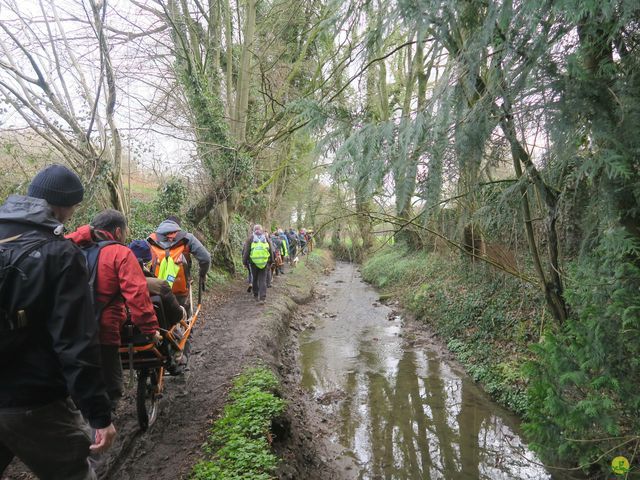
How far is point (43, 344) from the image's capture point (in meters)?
1.85

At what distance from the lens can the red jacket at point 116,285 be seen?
304 cm

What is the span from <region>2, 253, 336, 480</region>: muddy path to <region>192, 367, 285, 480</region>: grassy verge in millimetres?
170

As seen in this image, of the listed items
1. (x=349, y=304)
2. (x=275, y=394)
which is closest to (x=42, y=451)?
(x=275, y=394)

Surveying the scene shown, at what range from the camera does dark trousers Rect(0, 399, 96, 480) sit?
180cm

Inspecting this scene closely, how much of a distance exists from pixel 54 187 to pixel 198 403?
368 centimetres

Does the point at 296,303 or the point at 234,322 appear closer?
the point at 234,322

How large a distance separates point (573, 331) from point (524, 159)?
162cm

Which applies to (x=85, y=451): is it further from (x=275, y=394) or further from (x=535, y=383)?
(x=535, y=383)

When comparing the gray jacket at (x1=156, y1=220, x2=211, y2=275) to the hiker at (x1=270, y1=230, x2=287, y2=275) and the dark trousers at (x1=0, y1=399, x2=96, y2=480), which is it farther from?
the hiker at (x1=270, y1=230, x2=287, y2=275)

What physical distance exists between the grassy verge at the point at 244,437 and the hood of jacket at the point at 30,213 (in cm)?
248

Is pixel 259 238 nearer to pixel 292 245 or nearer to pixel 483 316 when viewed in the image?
pixel 483 316

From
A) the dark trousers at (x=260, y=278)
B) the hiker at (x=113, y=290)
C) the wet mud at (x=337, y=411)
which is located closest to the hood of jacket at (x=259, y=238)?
the dark trousers at (x=260, y=278)

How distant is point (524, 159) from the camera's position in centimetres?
347

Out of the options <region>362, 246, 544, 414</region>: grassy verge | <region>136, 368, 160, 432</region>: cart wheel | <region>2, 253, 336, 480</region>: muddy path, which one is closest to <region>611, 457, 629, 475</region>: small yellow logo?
<region>362, 246, 544, 414</region>: grassy verge
